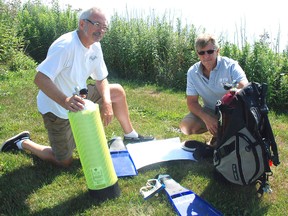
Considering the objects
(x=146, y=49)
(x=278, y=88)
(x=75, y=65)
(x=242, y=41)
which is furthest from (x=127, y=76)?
(x=75, y=65)

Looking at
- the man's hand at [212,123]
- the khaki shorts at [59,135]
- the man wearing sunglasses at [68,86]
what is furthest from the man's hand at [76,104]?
the man's hand at [212,123]

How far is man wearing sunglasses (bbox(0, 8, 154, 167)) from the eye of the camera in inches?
125

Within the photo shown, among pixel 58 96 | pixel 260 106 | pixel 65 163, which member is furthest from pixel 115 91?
pixel 260 106

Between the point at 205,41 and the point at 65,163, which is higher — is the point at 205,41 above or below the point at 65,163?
above

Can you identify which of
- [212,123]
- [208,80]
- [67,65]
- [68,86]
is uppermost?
[67,65]

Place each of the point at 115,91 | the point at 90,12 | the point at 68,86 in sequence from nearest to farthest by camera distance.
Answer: the point at 90,12 → the point at 68,86 → the point at 115,91

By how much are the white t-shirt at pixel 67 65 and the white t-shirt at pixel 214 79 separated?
42.2 inches

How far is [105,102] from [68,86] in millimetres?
448

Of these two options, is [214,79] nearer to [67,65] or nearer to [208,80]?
[208,80]

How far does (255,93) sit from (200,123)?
1.21 metres

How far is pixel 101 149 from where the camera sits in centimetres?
305

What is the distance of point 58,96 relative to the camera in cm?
307

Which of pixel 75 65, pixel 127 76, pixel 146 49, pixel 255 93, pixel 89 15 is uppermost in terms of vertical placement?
pixel 89 15

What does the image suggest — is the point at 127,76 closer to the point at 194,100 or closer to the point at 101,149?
the point at 194,100
